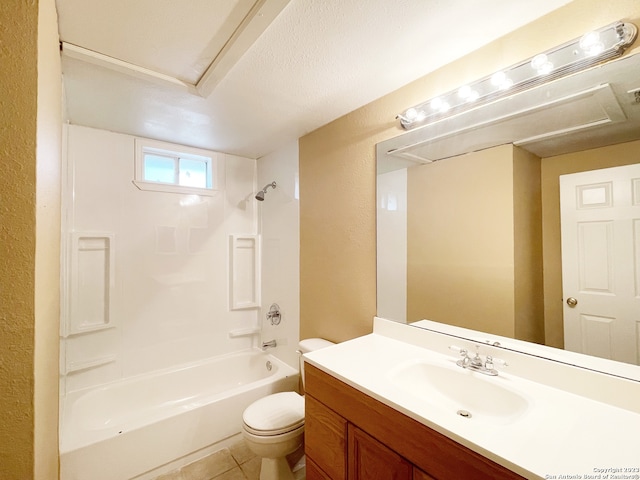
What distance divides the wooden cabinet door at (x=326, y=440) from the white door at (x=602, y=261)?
967 mm

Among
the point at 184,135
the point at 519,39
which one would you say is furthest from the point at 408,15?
the point at 184,135

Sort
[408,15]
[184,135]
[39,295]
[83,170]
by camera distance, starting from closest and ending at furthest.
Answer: [39,295], [408,15], [83,170], [184,135]

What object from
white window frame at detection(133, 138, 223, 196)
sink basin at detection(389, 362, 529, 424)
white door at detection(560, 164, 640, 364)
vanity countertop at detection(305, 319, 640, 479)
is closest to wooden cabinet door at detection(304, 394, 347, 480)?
vanity countertop at detection(305, 319, 640, 479)

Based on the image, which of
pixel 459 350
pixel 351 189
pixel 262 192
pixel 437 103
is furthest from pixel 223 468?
pixel 437 103

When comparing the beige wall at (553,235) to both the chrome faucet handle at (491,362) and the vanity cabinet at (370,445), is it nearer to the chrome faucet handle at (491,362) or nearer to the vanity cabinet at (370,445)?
the chrome faucet handle at (491,362)

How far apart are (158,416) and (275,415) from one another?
78 cm

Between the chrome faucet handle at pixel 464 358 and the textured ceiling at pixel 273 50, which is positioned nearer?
the textured ceiling at pixel 273 50

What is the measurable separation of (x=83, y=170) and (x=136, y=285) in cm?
94

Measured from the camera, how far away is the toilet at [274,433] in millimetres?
1504

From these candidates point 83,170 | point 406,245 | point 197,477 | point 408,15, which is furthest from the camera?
point 83,170

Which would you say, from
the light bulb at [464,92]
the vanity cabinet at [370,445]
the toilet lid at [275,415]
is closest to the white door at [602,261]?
the light bulb at [464,92]

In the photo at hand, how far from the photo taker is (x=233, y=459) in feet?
6.12

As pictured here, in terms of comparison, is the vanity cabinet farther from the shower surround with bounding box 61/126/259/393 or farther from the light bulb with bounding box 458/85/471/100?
the shower surround with bounding box 61/126/259/393

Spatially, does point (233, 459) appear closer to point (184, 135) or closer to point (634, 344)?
point (634, 344)
